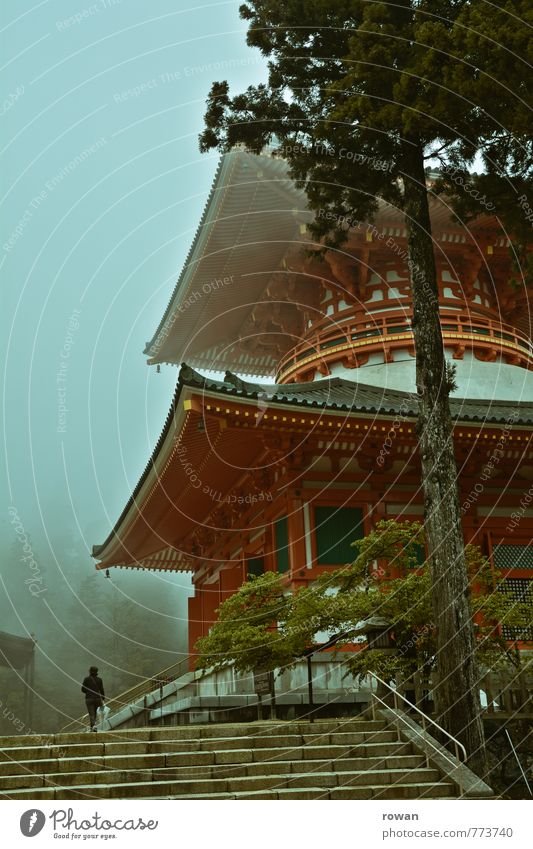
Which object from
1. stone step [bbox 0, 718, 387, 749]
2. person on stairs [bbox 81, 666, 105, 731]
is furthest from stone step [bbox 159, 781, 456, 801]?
person on stairs [bbox 81, 666, 105, 731]

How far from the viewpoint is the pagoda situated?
1602 cm

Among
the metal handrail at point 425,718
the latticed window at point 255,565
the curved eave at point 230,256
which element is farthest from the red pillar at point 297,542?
the curved eave at point 230,256

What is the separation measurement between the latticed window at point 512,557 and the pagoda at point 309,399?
5 centimetres

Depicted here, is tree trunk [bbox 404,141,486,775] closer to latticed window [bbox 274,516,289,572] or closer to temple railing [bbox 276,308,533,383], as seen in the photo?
latticed window [bbox 274,516,289,572]

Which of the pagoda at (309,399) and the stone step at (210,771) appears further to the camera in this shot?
the pagoda at (309,399)

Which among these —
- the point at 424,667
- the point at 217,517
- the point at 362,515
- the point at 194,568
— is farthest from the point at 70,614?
the point at 424,667

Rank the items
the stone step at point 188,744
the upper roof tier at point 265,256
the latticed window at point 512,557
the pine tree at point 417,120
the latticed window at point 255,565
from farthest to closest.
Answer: the upper roof tier at point 265,256 → the latticed window at point 255,565 → the latticed window at point 512,557 → the pine tree at point 417,120 → the stone step at point 188,744

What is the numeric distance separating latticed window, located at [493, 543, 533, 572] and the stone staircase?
293 inches

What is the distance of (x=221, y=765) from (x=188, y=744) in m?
0.69

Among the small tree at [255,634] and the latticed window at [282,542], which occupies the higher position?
the latticed window at [282,542]

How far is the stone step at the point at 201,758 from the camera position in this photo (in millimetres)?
9242

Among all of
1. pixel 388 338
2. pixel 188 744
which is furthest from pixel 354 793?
pixel 388 338

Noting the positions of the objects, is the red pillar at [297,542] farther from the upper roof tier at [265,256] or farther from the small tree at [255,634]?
the upper roof tier at [265,256]

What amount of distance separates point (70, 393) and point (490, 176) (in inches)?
3507
